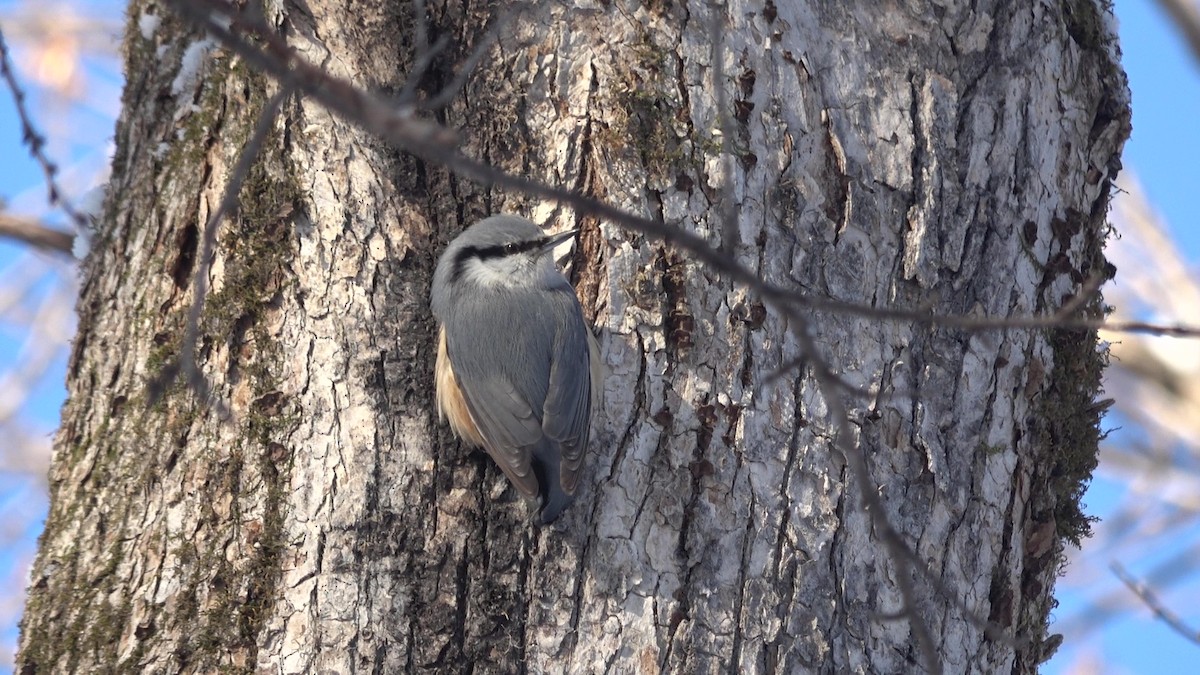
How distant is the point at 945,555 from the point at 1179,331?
1367mm

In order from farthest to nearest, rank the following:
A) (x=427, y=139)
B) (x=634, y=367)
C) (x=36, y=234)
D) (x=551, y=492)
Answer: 1. (x=36, y=234)
2. (x=634, y=367)
3. (x=551, y=492)
4. (x=427, y=139)

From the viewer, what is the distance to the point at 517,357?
3.34 metres

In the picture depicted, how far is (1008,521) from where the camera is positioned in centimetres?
312

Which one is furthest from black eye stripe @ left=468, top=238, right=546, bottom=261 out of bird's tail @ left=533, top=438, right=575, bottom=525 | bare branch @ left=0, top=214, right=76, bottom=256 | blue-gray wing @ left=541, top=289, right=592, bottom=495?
bare branch @ left=0, top=214, right=76, bottom=256

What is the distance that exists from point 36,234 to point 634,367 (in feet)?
7.90

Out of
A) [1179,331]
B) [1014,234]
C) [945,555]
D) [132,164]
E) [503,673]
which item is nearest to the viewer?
[1179,331]

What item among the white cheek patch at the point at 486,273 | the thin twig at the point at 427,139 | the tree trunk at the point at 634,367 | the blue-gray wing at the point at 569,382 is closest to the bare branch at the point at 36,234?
the tree trunk at the point at 634,367

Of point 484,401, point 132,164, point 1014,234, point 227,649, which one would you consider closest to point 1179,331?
point 1014,234

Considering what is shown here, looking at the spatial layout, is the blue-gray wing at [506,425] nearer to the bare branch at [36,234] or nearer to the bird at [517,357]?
the bird at [517,357]

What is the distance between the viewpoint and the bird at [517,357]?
295 centimetres

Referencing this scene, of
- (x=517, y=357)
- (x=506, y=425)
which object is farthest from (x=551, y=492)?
(x=517, y=357)

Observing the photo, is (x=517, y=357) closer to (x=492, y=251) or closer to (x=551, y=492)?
(x=492, y=251)

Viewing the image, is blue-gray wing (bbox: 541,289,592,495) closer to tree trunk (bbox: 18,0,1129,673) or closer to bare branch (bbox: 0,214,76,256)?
tree trunk (bbox: 18,0,1129,673)

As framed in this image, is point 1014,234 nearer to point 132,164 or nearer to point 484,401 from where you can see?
point 484,401
